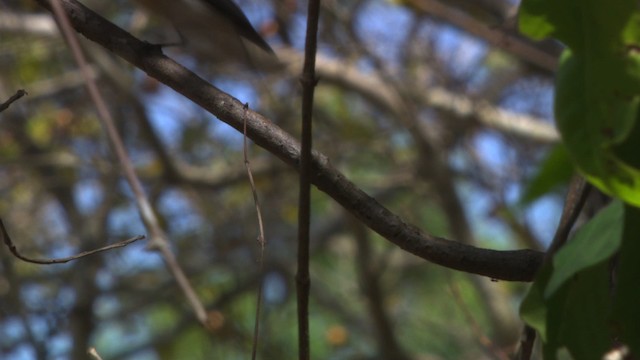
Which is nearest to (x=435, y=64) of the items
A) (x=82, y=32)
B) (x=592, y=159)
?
(x=82, y=32)

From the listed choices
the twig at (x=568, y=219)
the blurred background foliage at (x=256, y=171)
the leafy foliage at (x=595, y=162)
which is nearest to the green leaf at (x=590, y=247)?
the leafy foliage at (x=595, y=162)

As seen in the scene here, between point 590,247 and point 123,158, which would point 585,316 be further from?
point 123,158

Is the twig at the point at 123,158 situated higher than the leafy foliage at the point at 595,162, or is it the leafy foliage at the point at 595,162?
the leafy foliage at the point at 595,162

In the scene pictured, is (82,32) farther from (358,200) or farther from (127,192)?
(127,192)

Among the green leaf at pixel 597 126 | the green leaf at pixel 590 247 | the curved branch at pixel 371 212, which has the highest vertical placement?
the green leaf at pixel 597 126

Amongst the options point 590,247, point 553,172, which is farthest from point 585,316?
point 553,172

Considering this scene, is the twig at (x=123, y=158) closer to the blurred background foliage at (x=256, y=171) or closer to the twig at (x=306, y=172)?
the twig at (x=306, y=172)

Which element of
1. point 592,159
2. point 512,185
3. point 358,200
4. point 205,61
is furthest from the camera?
point 512,185
